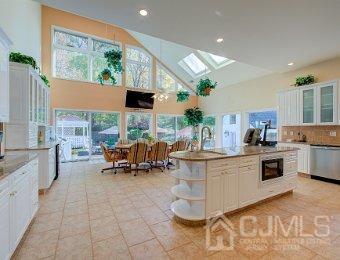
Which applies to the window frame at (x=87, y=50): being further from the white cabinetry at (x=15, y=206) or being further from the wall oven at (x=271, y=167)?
the wall oven at (x=271, y=167)

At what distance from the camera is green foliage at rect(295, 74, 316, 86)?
18.8 feet

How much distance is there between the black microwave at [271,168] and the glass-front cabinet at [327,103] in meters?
2.53

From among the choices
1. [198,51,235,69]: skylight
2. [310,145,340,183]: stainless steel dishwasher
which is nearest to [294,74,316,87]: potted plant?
[310,145,340,183]: stainless steel dishwasher

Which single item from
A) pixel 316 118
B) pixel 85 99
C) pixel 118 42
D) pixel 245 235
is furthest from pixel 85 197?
pixel 118 42

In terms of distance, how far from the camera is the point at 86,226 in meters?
2.79

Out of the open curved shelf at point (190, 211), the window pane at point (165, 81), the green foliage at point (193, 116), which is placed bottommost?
the open curved shelf at point (190, 211)

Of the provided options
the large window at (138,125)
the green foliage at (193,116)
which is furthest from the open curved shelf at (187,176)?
the green foliage at (193,116)

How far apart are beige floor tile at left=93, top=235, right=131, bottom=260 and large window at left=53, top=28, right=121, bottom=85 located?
688 centimetres

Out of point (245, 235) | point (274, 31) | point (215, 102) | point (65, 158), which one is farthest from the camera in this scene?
point (215, 102)

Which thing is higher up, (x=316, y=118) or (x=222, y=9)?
(x=222, y=9)

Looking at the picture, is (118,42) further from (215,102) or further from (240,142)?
(240,142)

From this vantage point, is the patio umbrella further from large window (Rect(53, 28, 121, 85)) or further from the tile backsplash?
the tile backsplash

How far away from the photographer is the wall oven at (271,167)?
11.4ft

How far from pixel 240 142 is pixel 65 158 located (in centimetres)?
700
